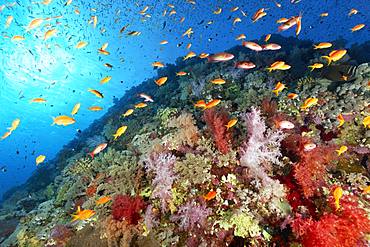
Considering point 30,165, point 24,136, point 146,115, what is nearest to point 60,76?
point 24,136

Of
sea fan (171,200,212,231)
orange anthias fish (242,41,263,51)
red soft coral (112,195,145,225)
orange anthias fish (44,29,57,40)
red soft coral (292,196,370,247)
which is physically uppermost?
orange anthias fish (44,29,57,40)

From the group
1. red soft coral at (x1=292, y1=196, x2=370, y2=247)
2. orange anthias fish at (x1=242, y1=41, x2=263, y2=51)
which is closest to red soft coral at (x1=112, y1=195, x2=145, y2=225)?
red soft coral at (x1=292, y1=196, x2=370, y2=247)

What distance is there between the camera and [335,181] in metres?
5.50

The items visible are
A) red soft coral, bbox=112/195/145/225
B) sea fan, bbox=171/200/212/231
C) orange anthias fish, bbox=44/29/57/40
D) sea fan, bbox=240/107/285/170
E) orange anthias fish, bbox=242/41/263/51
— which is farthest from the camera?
orange anthias fish, bbox=44/29/57/40

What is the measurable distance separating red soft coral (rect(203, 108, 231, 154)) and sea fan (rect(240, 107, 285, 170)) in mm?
425

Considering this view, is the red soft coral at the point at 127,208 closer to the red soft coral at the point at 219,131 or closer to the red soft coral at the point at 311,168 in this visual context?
the red soft coral at the point at 219,131

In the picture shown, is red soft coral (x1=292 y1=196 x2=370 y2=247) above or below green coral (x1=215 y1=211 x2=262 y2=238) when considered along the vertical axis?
below

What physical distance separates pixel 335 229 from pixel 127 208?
161 inches

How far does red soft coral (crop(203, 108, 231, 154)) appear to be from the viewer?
5.83m

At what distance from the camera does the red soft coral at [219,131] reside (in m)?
5.83

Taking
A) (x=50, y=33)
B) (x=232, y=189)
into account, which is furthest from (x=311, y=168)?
(x=50, y=33)

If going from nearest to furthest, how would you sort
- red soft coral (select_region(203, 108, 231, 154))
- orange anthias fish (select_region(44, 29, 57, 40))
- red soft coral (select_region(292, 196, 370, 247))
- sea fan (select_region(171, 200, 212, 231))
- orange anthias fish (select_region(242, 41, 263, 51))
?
red soft coral (select_region(292, 196, 370, 247))
sea fan (select_region(171, 200, 212, 231))
red soft coral (select_region(203, 108, 231, 154))
orange anthias fish (select_region(242, 41, 263, 51))
orange anthias fish (select_region(44, 29, 57, 40))

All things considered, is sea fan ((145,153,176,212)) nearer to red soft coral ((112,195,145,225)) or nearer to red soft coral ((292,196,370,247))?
red soft coral ((112,195,145,225))

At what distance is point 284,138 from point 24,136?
82.9m
